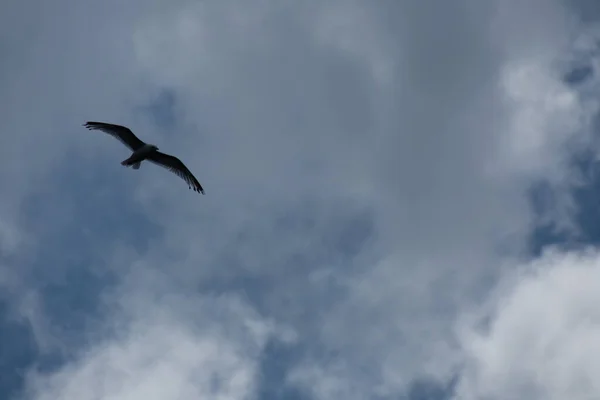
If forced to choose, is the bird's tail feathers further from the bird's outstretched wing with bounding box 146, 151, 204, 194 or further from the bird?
the bird's outstretched wing with bounding box 146, 151, 204, 194

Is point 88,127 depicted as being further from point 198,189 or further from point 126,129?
point 198,189

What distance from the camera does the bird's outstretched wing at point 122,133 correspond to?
2520 inches

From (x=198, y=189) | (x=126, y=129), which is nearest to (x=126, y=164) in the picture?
(x=126, y=129)

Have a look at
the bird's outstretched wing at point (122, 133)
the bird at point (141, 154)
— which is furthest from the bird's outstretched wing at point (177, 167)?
the bird's outstretched wing at point (122, 133)

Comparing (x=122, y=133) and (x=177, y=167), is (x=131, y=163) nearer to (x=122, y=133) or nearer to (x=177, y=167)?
(x=122, y=133)

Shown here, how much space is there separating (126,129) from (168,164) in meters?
5.41

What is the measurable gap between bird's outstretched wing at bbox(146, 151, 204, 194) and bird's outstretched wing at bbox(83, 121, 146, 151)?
6.96 feet

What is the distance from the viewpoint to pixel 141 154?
64.6 metres

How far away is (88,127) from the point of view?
6303 centimetres

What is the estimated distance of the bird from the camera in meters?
64.1

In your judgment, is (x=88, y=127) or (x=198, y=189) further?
(x=198, y=189)

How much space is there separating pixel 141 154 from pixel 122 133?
251cm

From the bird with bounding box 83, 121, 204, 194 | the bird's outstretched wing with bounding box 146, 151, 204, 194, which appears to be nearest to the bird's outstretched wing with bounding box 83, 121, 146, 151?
the bird with bounding box 83, 121, 204, 194

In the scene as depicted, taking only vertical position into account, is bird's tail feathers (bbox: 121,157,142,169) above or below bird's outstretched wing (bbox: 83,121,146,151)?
below
